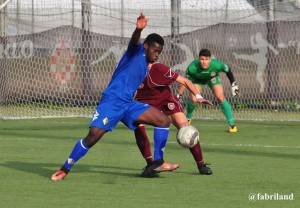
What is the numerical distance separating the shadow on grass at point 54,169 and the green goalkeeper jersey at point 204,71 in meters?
6.12

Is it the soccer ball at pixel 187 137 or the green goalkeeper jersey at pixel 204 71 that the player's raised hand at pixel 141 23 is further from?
the green goalkeeper jersey at pixel 204 71

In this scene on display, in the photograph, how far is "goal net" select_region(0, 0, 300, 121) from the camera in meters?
20.0

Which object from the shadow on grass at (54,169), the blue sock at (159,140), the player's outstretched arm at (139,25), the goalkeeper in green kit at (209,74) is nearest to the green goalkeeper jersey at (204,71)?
the goalkeeper in green kit at (209,74)

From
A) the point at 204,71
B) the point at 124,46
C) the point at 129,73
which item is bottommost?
the point at 204,71

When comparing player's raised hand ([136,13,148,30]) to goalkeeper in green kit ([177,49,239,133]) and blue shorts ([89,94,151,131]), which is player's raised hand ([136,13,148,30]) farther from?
goalkeeper in green kit ([177,49,239,133])

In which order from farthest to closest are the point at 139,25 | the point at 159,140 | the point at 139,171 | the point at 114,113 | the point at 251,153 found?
the point at 251,153, the point at 139,171, the point at 159,140, the point at 114,113, the point at 139,25

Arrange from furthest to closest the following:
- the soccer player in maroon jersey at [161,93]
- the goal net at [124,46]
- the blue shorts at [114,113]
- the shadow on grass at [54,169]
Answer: the goal net at [124,46] → the soccer player in maroon jersey at [161,93] → the shadow on grass at [54,169] → the blue shorts at [114,113]

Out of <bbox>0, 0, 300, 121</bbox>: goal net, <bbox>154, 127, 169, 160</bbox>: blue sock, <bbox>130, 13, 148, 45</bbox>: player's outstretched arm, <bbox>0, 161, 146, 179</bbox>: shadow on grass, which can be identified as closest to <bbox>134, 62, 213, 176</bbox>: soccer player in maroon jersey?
<bbox>154, 127, 169, 160</bbox>: blue sock

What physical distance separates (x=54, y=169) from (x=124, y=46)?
1036 centimetres

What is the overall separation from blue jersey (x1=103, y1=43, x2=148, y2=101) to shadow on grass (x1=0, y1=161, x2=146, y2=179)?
114 cm

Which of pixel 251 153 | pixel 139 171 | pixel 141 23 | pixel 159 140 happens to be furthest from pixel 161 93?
pixel 251 153

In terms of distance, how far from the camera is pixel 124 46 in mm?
21281

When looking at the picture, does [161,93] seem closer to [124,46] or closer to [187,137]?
[187,137]

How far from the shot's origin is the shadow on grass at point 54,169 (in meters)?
10.8
